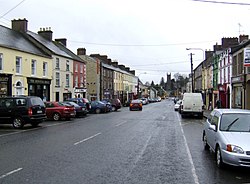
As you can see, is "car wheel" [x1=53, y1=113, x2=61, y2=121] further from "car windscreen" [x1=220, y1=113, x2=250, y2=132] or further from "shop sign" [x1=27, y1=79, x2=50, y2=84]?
"car windscreen" [x1=220, y1=113, x2=250, y2=132]

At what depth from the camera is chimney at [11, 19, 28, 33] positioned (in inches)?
1593

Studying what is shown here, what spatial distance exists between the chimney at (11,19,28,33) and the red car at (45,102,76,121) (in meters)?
18.5

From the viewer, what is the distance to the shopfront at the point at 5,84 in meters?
29.3

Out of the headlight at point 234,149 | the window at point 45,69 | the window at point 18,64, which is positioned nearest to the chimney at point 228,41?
the window at point 45,69

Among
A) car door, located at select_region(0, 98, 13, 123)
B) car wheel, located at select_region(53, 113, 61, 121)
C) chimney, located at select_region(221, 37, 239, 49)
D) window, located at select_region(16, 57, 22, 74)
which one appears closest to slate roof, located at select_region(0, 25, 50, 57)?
window, located at select_region(16, 57, 22, 74)

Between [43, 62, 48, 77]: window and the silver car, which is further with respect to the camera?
[43, 62, 48, 77]: window

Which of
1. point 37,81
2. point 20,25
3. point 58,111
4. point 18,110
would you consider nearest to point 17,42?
point 37,81

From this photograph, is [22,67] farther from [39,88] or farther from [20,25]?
[20,25]

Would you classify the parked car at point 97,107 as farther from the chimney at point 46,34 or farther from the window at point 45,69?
the chimney at point 46,34

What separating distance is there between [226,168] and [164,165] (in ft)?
5.41

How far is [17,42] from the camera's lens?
34.6 m

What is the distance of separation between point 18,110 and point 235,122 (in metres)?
13.2

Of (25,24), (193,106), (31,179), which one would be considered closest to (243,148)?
(31,179)

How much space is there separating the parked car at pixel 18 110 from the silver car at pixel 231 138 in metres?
11.7
